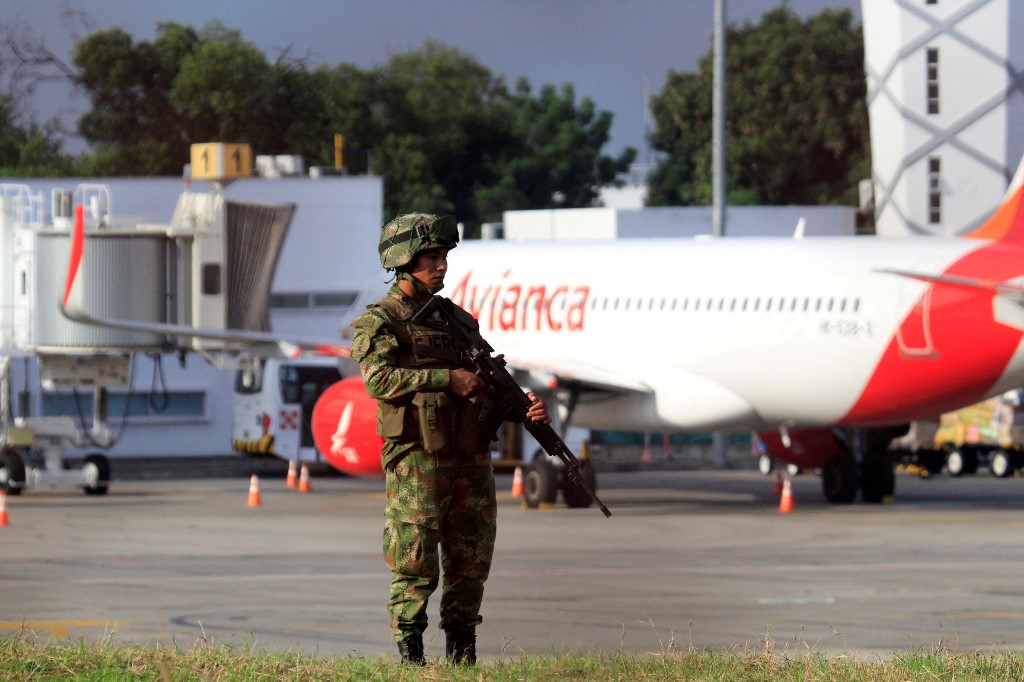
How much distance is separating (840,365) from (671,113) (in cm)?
6176

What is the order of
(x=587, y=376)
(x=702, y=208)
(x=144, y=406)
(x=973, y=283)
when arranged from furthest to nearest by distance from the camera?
(x=702, y=208) < (x=144, y=406) < (x=587, y=376) < (x=973, y=283)

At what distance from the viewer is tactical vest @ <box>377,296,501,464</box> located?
359 inches

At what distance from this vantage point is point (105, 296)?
29.7 metres

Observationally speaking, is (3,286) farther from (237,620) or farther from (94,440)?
(237,620)

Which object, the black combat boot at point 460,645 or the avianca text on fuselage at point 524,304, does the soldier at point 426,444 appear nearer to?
the black combat boot at point 460,645

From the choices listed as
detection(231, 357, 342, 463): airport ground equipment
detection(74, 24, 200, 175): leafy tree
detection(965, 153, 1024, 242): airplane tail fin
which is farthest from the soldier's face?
detection(74, 24, 200, 175): leafy tree

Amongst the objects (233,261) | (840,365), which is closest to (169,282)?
(233,261)

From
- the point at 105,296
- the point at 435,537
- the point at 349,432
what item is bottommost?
the point at 349,432

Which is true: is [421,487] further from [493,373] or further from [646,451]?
[646,451]

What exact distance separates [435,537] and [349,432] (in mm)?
15310

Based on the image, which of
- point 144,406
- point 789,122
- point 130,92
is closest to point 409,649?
point 144,406

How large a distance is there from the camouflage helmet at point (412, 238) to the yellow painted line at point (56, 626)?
4.06 m

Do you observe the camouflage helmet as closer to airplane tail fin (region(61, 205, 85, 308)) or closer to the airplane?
the airplane

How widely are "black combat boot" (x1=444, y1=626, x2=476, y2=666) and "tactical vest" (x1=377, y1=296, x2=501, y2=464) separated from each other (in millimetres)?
808
